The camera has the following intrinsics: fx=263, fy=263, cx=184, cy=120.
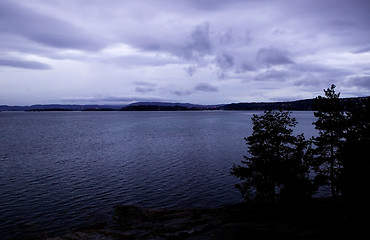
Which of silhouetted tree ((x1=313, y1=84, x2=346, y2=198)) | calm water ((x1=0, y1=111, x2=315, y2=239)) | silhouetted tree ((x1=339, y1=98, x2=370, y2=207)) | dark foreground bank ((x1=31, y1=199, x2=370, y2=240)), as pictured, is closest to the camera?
dark foreground bank ((x1=31, y1=199, x2=370, y2=240))

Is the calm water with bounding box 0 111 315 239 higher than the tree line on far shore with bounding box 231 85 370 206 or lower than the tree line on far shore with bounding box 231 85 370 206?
A: lower

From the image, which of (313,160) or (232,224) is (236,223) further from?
(313,160)

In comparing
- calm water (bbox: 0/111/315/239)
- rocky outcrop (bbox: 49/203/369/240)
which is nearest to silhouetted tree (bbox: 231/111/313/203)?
rocky outcrop (bbox: 49/203/369/240)

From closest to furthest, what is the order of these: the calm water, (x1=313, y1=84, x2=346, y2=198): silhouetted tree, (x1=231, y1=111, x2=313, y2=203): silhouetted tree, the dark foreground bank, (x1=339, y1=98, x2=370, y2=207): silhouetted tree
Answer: the dark foreground bank
(x1=339, y1=98, x2=370, y2=207): silhouetted tree
(x1=231, y1=111, x2=313, y2=203): silhouetted tree
(x1=313, y1=84, x2=346, y2=198): silhouetted tree
the calm water

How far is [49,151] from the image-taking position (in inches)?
2785

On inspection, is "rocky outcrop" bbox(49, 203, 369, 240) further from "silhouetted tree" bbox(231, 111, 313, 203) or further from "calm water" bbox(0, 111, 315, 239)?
"calm water" bbox(0, 111, 315, 239)

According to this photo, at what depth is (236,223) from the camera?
85.5ft

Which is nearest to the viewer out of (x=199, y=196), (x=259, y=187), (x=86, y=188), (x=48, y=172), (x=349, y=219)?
(x=349, y=219)

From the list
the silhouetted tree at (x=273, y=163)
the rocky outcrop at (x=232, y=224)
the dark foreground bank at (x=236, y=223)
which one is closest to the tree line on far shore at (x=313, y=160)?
the silhouetted tree at (x=273, y=163)

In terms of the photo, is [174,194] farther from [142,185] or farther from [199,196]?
[142,185]

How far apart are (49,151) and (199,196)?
50.4 meters

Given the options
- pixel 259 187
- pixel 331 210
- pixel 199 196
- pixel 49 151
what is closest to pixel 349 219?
pixel 331 210

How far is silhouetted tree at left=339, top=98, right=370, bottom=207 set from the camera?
23672mm

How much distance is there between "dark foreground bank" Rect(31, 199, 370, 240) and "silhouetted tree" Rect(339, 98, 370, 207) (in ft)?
5.22
